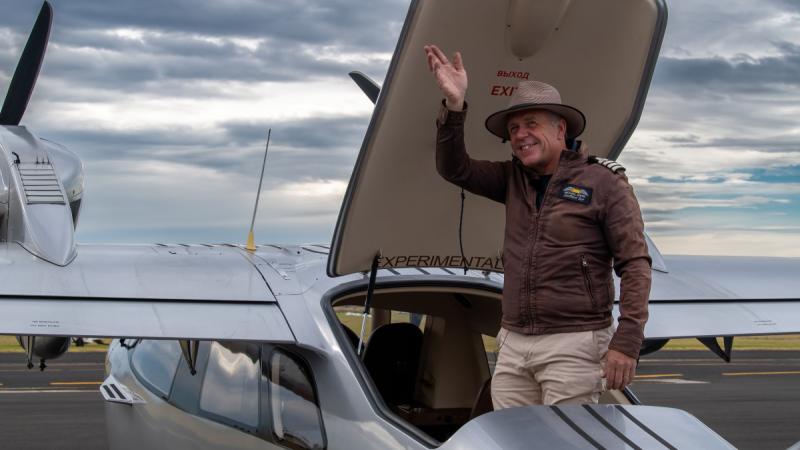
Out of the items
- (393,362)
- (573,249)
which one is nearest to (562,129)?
(573,249)

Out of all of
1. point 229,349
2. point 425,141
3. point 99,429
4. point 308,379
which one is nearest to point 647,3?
point 425,141

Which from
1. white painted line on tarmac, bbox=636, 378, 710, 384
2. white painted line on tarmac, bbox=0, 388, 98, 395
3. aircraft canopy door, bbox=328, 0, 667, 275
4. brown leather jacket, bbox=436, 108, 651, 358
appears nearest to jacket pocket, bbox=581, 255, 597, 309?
brown leather jacket, bbox=436, 108, 651, 358

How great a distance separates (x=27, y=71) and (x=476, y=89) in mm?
7205

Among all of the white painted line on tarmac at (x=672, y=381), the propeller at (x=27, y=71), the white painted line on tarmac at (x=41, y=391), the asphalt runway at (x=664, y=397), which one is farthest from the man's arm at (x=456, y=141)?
the white painted line on tarmac at (x=672, y=381)

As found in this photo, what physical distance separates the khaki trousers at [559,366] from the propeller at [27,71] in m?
7.43

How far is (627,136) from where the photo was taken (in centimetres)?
501

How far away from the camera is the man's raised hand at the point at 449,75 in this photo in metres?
4.20

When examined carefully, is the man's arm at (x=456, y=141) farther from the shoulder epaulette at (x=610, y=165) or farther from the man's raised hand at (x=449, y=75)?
the shoulder epaulette at (x=610, y=165)

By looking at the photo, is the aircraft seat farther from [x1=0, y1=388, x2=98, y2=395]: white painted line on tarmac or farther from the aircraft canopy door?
[x1=0, y1=388, x2=98, y2=395]: white painted line on tarmac

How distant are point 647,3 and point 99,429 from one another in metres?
9.20

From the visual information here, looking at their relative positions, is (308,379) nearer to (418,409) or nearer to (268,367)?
(268,367)

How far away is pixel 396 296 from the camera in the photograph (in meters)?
6.62

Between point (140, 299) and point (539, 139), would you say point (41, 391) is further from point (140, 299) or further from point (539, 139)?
point (539, 139)

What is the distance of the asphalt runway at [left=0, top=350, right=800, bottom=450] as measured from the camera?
454 inches
